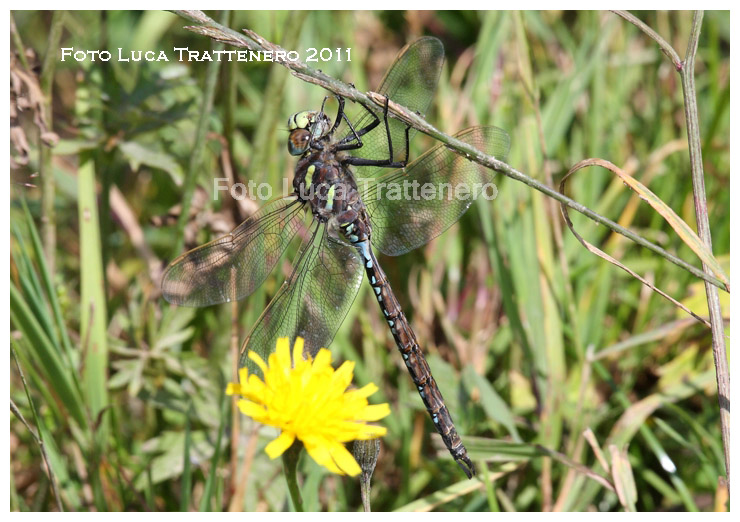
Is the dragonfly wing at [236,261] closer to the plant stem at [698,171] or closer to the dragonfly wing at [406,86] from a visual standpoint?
the dragonfly wing at [406,86]

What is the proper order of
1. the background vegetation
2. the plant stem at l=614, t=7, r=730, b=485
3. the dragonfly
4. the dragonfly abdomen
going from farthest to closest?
the background vegetation < the dragonfly < the dragonfly abdomen < the plant stem at l=614, t=7, r=730, b=485

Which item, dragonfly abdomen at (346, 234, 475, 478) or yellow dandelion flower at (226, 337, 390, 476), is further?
dragonfly abdomen at (346, 234, 475, 478)

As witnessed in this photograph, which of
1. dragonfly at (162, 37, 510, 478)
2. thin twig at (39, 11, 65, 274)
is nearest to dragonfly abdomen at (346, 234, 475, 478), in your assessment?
dragonfly at (162, 37, 510, 478)

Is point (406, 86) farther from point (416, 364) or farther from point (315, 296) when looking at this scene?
point (416, 364)

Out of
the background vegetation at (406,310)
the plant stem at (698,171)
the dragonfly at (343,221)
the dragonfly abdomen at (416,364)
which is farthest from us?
the background vegetation at (406,310)

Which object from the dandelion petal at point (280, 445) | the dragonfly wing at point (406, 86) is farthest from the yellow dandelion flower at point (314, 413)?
the dragonfly wing at point (406, 86)

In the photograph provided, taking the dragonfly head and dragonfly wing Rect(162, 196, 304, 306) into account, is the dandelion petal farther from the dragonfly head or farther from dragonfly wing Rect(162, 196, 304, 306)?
the dragonfly head
